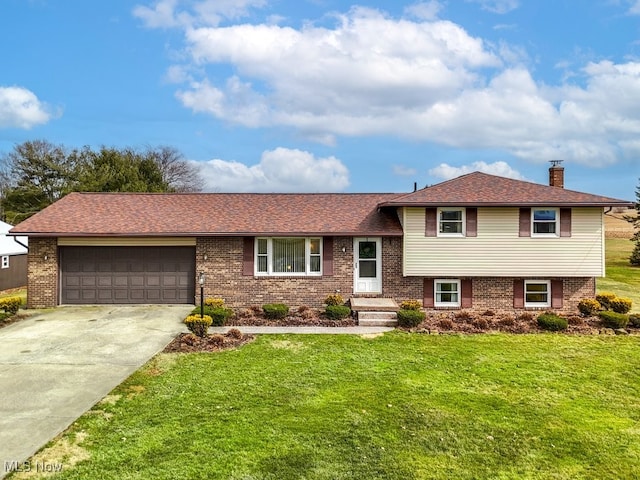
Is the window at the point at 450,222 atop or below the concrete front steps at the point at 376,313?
atop

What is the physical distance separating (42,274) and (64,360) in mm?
7371

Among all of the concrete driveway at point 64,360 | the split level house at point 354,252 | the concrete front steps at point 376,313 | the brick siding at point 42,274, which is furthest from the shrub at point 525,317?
the brick siding at point 42,274

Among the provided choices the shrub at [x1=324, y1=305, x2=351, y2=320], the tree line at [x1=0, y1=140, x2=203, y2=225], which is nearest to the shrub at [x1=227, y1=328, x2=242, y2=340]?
the shrub at [x1=324, y1=305, x2=351, y2=320]

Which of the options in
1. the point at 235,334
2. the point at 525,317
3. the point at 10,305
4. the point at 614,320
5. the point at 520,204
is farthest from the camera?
the point at 520,204

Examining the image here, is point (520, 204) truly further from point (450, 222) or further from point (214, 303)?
point (214, 303)

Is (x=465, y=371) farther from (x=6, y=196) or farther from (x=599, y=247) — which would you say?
(x=6, y=196)

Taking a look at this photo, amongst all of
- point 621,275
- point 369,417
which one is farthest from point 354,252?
point 621,275

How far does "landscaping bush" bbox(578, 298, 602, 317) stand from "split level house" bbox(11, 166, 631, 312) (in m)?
0.94

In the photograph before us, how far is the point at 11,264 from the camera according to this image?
66.0 ft

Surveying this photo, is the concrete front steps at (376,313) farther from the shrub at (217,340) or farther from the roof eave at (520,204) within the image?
the shrub at (217,340)

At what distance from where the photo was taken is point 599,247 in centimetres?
1327

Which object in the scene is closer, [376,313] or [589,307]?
[376,313]

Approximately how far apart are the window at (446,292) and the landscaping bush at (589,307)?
146 inches

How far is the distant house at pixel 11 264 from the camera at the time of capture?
19.4m
